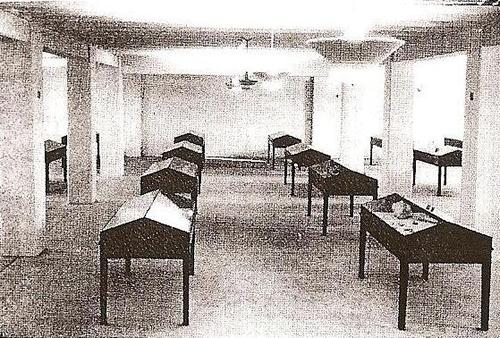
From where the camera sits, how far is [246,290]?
834cm

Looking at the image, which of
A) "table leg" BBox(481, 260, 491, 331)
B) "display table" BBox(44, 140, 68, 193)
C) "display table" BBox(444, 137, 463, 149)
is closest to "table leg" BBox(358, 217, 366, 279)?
"table leg" BBox(481, 260, 491, 331)

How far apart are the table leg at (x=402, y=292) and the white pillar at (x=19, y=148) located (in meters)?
5.05

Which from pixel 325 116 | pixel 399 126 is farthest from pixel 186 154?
pixel 325 116

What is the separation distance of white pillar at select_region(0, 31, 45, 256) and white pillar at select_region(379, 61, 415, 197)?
7904mm

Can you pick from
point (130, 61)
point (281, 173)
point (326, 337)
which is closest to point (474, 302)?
point (326, 337)

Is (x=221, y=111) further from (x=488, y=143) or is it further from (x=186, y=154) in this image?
(x=488, y=143)

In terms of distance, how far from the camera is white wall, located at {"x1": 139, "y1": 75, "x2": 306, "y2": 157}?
24578 mm

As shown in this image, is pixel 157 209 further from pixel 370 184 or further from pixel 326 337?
pixel 370 184

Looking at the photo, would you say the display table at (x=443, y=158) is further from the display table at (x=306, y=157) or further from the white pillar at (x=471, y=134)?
the white pillar at (x=471, y=134)

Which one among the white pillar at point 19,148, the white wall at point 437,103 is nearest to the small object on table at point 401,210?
the white pillar at point 19,148

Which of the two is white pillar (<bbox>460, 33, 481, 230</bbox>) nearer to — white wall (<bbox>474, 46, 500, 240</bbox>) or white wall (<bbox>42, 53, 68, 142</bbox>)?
white wall (<bbox>474, 46, 500, 240</bbox>)

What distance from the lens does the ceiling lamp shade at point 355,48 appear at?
188 inches

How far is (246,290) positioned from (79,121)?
683 centimetres

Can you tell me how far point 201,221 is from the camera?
496 inches
